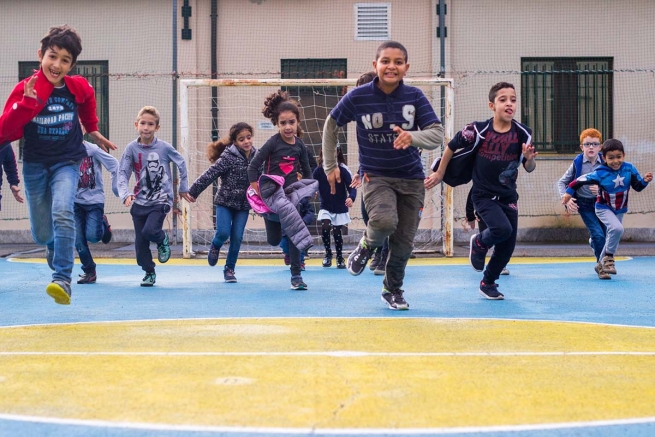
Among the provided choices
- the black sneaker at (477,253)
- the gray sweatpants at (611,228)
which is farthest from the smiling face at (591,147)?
the black sneaker at (477,253)

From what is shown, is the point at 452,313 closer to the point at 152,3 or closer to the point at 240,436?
Result: the point at 240,436

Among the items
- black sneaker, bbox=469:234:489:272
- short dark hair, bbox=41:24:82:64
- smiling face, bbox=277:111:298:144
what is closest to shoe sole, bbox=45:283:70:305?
short dark hair, bbox=41:24:82:64

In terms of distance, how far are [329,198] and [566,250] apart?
4.15m

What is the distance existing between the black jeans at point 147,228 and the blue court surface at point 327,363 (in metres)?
0.62

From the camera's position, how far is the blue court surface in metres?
3.52

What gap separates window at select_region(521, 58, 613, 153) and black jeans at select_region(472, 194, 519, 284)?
8471mm

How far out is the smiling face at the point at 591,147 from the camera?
9961 millimetres

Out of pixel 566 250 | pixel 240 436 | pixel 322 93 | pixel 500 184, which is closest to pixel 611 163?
pixel 500 184

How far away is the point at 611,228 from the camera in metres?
9.55

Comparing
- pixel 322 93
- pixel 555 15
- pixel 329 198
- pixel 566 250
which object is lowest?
pixel 566 250

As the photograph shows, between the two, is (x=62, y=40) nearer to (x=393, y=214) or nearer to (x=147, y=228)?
(x=393, y=214)

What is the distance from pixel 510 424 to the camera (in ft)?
11.3

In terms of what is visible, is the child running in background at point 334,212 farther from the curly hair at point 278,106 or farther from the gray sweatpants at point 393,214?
the gray sweatpants at point 393,214

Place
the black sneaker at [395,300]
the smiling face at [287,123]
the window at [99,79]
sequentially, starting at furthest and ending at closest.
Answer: the window at [99,79]
the smiling face at [287,123]
the black sneaker at [395,300]
